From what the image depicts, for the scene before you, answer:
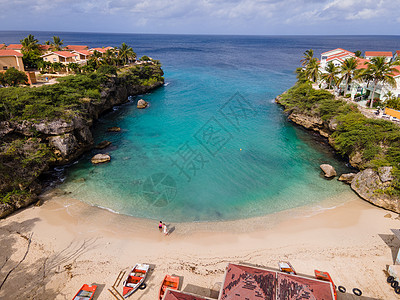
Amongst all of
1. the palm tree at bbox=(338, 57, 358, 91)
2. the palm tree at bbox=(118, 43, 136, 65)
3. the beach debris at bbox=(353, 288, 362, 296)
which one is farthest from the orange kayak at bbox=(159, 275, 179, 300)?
the palm tree at bbox=(118, 43, 136, 65)

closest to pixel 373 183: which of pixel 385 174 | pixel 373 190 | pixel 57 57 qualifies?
pixel 373 190

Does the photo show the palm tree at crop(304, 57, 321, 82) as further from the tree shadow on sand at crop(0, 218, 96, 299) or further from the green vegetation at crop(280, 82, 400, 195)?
the tree shadow on sand at crop(0, 218, 96, 299)

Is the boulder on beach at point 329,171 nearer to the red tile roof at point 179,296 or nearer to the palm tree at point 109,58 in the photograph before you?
the red tile roof at point 179,296

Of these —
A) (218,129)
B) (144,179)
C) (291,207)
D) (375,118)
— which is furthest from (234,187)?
(375,118)

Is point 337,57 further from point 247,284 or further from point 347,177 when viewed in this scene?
point 247,284

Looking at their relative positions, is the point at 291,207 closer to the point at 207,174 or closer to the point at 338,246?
the point at 338,246

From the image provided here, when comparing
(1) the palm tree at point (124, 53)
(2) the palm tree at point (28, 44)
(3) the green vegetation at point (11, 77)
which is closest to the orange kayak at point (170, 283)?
(3) the green vegetation at point (11, 77)
